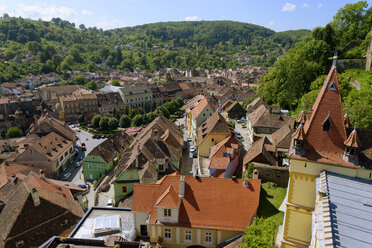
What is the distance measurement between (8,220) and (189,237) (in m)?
20.4

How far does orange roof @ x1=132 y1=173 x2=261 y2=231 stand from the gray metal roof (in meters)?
10.2

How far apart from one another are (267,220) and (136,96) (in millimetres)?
95648

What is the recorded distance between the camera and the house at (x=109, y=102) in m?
105

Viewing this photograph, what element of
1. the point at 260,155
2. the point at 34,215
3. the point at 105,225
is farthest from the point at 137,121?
the point at 105,225

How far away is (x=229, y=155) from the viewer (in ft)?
135

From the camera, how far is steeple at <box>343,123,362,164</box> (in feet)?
59.2

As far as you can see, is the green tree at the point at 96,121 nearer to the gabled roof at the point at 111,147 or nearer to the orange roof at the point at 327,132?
the gabled roof at the point at 111,147

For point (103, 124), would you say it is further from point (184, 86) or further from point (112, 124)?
point (184, 86)

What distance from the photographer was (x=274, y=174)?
32.1 meters

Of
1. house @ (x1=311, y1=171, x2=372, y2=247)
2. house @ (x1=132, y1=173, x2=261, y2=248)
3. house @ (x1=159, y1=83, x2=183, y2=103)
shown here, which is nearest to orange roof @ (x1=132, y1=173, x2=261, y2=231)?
house @ (x1=132, y1=173, x2=261, y2=248)

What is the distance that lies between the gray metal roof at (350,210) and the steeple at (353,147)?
1.29 m

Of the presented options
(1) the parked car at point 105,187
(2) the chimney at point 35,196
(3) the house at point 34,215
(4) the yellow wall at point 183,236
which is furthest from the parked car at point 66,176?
(4) the yellow wall at point 183,236

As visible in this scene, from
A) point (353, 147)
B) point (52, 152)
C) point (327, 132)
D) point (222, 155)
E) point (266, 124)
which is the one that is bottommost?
point (52, 152)

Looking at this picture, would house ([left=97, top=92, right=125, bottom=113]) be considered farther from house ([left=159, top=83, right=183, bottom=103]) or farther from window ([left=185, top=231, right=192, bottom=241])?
window ([left=185, top=231, right=192, bottom=241])
